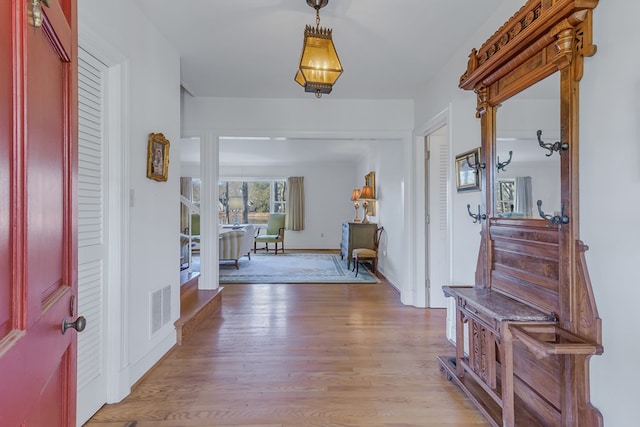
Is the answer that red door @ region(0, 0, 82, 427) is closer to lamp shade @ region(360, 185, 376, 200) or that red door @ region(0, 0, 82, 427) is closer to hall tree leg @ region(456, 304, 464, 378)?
hall tree leg @ region(456, 304, 464, 378)

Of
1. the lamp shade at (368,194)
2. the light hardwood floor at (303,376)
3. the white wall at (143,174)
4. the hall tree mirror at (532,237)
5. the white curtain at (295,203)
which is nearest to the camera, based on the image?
the hall tree mirror at (532,237)

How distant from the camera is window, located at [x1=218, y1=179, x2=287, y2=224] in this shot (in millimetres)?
8594

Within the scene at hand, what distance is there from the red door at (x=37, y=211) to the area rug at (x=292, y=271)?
3.92 meters

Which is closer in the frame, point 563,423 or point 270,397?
point 563,423

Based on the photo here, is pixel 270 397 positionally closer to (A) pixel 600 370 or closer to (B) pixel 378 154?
(A) pixel 600 370

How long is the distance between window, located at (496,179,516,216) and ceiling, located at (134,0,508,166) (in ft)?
3.78

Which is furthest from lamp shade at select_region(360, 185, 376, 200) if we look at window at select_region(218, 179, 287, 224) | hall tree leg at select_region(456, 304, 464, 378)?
hall tree leg at select_region(456, 304, 464, 378)

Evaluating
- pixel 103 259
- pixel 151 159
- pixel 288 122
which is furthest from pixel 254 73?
pixel 103 259

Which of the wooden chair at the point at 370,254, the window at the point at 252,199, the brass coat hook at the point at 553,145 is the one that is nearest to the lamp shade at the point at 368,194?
the wooden chair at the point at 370,254

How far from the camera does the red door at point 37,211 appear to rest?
0.56 m

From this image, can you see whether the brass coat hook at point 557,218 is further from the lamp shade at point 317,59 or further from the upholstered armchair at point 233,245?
the upholstered armchair at point 233,245

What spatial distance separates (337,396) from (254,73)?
275cm

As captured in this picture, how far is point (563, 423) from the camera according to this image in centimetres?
134

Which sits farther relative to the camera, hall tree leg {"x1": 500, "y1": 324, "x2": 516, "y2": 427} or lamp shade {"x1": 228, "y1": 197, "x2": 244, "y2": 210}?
lamp shade {"x1": 228, "y1": 197, "x2": 244, "y2": 210}
